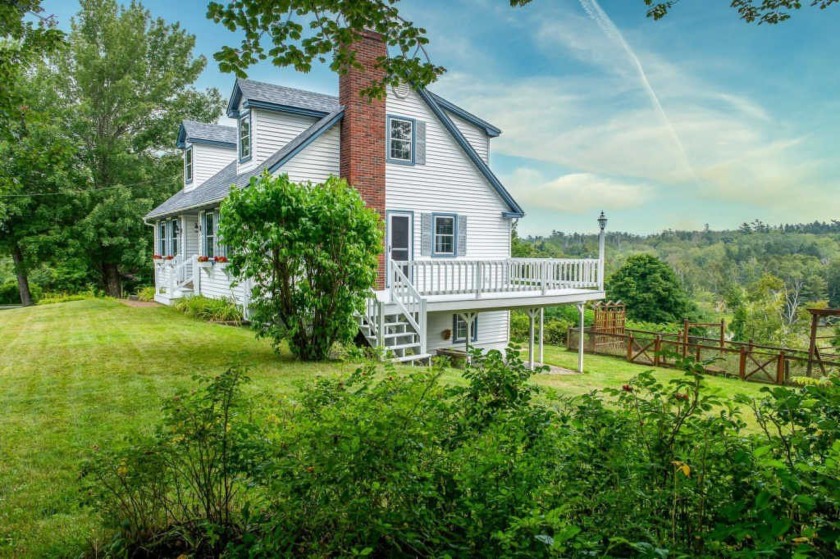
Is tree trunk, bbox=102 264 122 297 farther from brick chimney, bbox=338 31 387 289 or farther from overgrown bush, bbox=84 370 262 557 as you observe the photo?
overgrown bush, bbox=84 370 262 557

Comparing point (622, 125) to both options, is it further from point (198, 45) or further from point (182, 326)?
point (182, 326)

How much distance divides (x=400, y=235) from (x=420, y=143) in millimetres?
2806

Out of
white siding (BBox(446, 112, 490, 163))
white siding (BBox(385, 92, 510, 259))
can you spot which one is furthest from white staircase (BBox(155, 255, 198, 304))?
white siding (BBox(446, 112, 490, 163))

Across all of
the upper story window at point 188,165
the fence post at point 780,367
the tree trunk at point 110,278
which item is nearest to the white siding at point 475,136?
the upper story window at point 188,165

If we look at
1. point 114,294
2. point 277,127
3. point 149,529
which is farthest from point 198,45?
point 149,529

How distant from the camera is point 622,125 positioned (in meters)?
36.6

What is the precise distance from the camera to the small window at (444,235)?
15720mm

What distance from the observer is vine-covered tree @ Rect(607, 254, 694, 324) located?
92.7 ft

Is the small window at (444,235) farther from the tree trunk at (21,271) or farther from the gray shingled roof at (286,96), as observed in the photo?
the tree trunk at (21,271)

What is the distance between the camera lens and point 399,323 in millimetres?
11617

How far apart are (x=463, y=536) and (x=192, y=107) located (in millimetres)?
32549

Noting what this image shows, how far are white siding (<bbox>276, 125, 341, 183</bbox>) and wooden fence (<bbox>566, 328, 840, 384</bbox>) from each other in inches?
379

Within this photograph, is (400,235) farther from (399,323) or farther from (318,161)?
(399,323)

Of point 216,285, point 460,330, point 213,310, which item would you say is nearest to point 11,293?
point 216,285
